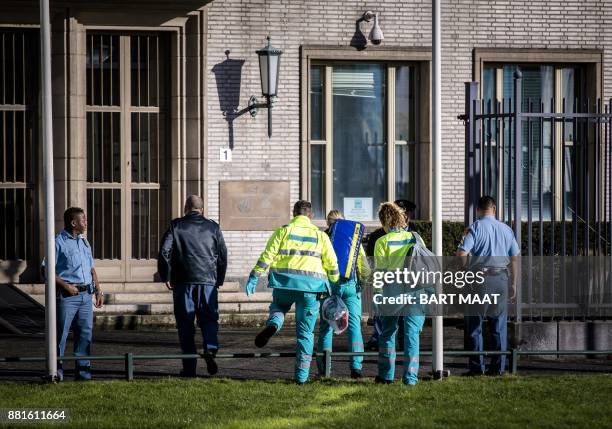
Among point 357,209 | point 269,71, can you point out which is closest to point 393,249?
point 269,71

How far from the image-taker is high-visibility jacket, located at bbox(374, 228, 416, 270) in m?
11.9

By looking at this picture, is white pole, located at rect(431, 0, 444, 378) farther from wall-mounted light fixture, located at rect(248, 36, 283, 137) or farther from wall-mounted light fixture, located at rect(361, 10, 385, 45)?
wall-mounted light fixture, located at rect(361, 10, 385, 45)

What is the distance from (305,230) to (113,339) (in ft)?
16.9

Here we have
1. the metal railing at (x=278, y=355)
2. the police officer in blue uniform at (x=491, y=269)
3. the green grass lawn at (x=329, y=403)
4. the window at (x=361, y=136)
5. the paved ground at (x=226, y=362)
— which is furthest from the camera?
the window at (x=361, y=136)

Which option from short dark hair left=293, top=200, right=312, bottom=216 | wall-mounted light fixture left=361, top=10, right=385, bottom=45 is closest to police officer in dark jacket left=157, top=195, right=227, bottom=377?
short dark hair left=293, top=200, right=312, bottom=216

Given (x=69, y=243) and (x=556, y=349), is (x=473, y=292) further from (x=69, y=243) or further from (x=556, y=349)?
(x=69, y=243)

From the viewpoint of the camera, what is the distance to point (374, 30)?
20.2m

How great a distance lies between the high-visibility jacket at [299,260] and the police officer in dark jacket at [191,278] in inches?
35.1

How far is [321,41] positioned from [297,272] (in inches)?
346

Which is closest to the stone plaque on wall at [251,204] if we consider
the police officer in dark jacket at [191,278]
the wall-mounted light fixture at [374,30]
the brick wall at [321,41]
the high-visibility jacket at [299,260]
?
the brick wall at [321,41]

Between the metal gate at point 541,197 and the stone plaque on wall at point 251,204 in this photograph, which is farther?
the stone plaque on wall at point 251,204

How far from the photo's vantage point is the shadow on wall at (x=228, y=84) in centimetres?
1997

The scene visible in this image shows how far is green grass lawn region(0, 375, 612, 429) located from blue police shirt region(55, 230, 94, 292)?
115 centimetres

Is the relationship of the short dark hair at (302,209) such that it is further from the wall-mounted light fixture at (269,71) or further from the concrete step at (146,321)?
the wall-mounted light fixture at (269,71)
